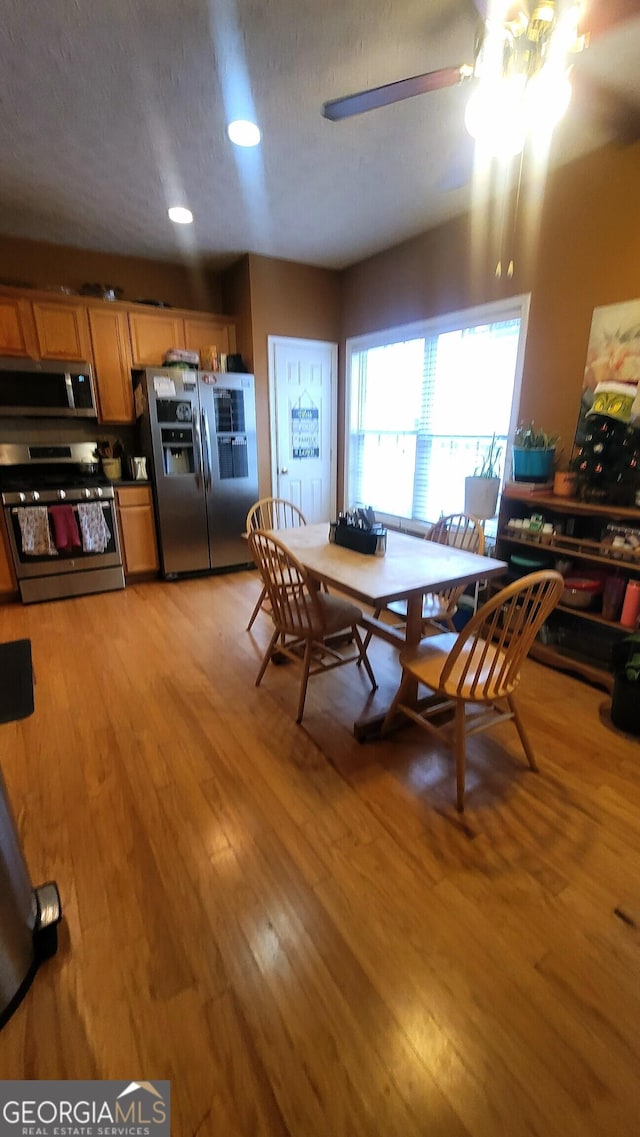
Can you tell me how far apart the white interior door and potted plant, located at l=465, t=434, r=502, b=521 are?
1.98m

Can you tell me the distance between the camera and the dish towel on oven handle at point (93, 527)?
3.75m

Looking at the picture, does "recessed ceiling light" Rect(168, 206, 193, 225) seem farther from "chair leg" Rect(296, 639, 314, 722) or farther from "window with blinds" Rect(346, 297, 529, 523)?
"chair leg" Rect(296, 639, 314, 722)

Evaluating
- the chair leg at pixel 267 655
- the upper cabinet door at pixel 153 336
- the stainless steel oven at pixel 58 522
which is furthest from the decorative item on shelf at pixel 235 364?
the chair leg at pixel 267 655

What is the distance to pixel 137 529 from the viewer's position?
4.13 meters

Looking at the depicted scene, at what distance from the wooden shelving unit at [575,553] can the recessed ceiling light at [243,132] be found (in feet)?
7.52

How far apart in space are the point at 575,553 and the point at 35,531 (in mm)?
3726

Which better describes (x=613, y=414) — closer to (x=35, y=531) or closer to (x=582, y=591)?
(x=582, y=591)

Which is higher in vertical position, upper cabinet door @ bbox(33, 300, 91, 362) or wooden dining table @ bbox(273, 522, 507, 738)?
upper cabinet door @ bbox(33, 300, 91, 362)

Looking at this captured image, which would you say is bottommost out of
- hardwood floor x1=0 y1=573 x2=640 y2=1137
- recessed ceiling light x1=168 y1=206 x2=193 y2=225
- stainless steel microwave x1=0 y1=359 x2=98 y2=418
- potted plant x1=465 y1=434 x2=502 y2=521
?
hardwood floor x1=0 y1=573 x2=640 y2=1137

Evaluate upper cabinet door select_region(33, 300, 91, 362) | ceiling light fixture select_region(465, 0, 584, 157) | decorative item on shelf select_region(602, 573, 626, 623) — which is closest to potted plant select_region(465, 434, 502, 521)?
decorative item on shelf select_region(602, 573, 626, 623)

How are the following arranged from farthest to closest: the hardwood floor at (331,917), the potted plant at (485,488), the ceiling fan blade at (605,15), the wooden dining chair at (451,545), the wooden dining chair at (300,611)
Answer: the potted plant at (485,488) < the wooden dining chair at (451,545) < the wooden dining chair at (300,611) < the ceiling fan blade at (605,15) < the hardwood floor at (331,917)

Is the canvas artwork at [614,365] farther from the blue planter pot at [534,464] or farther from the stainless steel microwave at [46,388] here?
the stainless steel microwave at [46,388]

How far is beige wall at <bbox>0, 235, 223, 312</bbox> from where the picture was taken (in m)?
3.74

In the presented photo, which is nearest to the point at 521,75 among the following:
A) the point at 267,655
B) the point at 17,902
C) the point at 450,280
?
the point at 450,280
